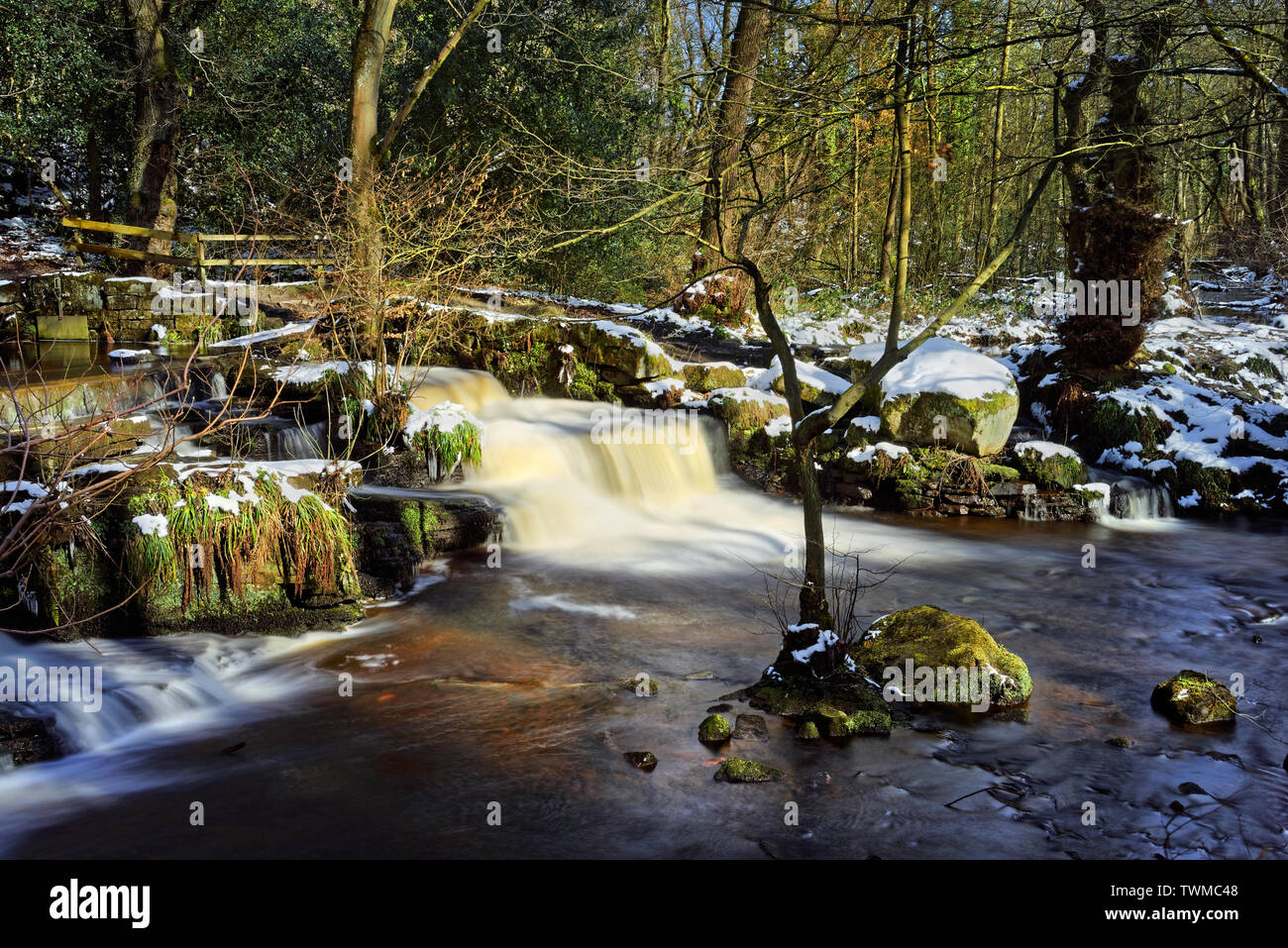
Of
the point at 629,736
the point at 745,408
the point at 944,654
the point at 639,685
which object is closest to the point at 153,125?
the point at 745,408

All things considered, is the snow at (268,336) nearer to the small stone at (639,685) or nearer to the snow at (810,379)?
the snow at (810,379)

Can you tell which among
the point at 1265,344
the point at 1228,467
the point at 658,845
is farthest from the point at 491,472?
the point at 1265,344

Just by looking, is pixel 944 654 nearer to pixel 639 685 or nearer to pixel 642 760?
pixel 639 685

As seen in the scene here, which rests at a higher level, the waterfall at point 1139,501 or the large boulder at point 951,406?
the large boulder at point 951,406

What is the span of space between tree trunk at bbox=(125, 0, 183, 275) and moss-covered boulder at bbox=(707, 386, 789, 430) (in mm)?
11782

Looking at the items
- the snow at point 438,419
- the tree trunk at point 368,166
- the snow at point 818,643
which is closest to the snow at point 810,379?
the snow at point 438,419

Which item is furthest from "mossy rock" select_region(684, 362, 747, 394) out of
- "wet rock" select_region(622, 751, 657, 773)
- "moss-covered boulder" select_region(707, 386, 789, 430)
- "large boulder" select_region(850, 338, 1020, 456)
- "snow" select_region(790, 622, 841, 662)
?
"wet rock" select_region(622, 751, 657, 773)

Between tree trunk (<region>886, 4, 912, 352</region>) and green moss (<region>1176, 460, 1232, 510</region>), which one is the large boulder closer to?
green moss (<region>1176, 460, 1232, 510</region>)

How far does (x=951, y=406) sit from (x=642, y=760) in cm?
868

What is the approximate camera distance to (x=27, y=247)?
22.4 meters

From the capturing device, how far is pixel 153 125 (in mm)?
18750

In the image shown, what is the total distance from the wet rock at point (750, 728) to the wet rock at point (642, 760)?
1.89 ft

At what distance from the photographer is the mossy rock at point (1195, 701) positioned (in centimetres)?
628
